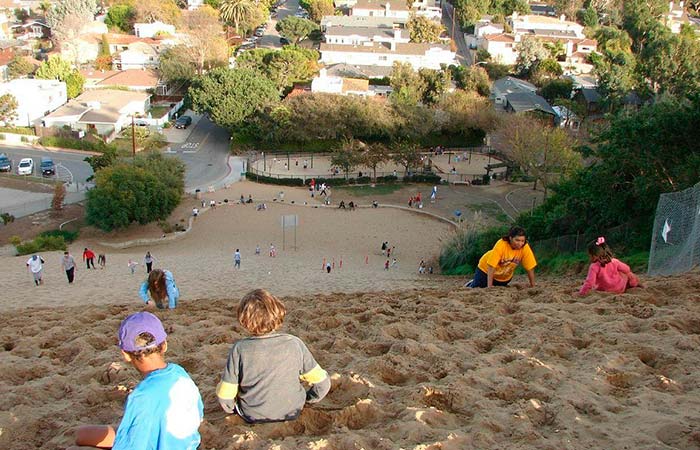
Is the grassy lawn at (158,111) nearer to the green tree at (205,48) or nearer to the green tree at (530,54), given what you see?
the green tree at (205,48)

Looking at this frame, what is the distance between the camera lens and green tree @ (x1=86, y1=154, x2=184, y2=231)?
2897cm

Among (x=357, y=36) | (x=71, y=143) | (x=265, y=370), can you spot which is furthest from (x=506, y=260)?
(x=357, y=36)

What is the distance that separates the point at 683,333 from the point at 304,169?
39.1 m

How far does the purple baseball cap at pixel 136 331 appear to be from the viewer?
3.98 metres

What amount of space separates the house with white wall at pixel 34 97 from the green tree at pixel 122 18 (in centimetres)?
3560

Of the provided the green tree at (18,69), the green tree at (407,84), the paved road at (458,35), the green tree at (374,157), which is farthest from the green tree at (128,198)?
the paved road at (458,35)

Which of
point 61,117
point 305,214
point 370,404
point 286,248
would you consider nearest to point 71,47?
point 61,117

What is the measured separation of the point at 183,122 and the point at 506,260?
48.4 meters

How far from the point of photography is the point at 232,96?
4903 cm

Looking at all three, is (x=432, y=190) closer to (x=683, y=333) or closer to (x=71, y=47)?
(x=683, y=333)

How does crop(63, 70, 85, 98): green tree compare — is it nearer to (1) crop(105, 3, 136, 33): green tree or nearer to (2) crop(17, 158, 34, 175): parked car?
(2) crop(17, 158, 34, 175): parked car

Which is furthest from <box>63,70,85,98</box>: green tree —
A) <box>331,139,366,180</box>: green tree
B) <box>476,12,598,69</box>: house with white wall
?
<box>476,12,598,69</box>: house with white wall

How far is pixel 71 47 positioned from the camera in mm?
74312

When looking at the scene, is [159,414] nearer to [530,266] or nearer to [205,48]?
[530,266]
